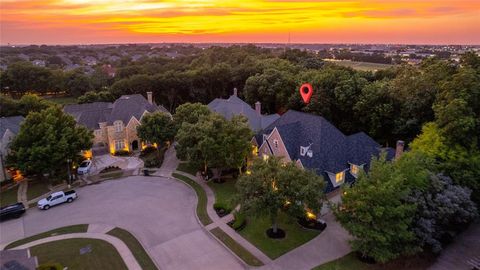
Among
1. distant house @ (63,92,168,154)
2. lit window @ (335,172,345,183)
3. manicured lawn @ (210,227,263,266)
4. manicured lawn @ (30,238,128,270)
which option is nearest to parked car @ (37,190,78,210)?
manicured lawn @ (30,238,128,270)

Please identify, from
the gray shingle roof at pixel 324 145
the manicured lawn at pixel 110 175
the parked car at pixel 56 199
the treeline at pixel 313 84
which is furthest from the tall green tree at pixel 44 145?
the treeline at pixel 313 84

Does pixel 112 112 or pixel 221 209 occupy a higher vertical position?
pixel 112 112

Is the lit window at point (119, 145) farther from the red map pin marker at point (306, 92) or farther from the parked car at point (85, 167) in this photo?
the red map pin marker at point (306, 92)

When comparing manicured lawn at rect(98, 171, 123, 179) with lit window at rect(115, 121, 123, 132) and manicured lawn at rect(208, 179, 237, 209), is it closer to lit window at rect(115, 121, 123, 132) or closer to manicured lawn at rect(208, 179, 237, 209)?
lit window at rect(115, 121, 123, 132)

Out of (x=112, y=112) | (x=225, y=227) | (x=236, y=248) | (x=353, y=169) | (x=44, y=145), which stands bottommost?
(x=236, y=248)

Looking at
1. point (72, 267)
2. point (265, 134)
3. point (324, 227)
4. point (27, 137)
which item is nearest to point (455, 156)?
point (324, 227)

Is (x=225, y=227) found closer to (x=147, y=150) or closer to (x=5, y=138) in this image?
(x=147, y=150)

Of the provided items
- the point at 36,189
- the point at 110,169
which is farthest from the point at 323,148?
the point at 36,189
